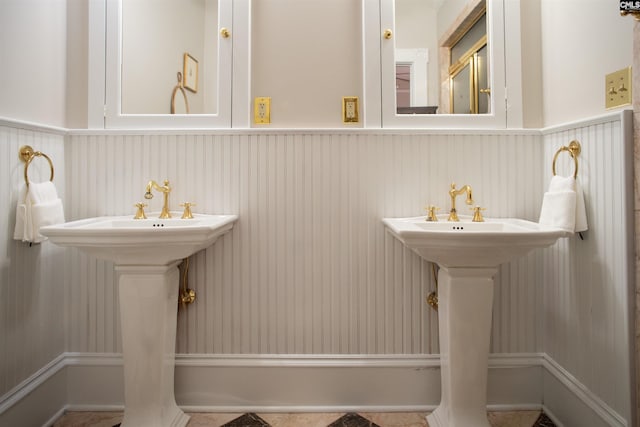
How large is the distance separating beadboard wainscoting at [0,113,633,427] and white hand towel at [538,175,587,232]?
0.83ft

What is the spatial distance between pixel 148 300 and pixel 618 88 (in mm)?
1780

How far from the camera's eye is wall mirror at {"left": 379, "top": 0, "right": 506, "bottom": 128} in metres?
1.63

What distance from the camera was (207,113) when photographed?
1648 mm

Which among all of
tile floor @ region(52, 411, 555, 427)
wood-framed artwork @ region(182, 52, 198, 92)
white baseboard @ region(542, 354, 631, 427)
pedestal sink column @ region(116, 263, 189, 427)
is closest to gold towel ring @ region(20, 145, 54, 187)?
pedestal sink column @ region(116, 263, 189, 427)

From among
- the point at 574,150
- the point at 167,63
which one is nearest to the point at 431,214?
the point at 574,150

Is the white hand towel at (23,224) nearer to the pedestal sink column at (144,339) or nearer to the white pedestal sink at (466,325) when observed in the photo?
the pedestal sink column at (144,339)

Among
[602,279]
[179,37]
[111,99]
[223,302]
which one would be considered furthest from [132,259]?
[602,279]

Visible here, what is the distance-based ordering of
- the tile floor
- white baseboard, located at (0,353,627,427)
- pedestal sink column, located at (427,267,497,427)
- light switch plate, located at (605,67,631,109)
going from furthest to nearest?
white baseboard, located at (0,353,627,427) < the tile floor < pedestal sink column, located at (427,267,497,427) < light switch plate, located at (605,67,631,109)

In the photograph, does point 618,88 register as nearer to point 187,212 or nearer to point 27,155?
point 187,212

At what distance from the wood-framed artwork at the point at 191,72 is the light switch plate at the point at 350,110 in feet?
2.27

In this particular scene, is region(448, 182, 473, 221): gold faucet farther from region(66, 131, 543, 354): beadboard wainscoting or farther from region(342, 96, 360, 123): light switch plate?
region(342, 96, 360, 123): light switch plate

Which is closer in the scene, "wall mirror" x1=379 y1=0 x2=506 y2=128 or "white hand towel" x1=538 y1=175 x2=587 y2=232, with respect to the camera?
"white hand towel" x1=538 y1=175 x2=587 y2=232

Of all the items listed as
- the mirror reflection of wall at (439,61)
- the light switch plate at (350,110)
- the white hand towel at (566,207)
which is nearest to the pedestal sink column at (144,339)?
the light switch plate at (350,110)

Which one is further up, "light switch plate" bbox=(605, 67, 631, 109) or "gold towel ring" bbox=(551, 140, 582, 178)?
"light switch plate" bbox=(605, 67, 631, 109)
